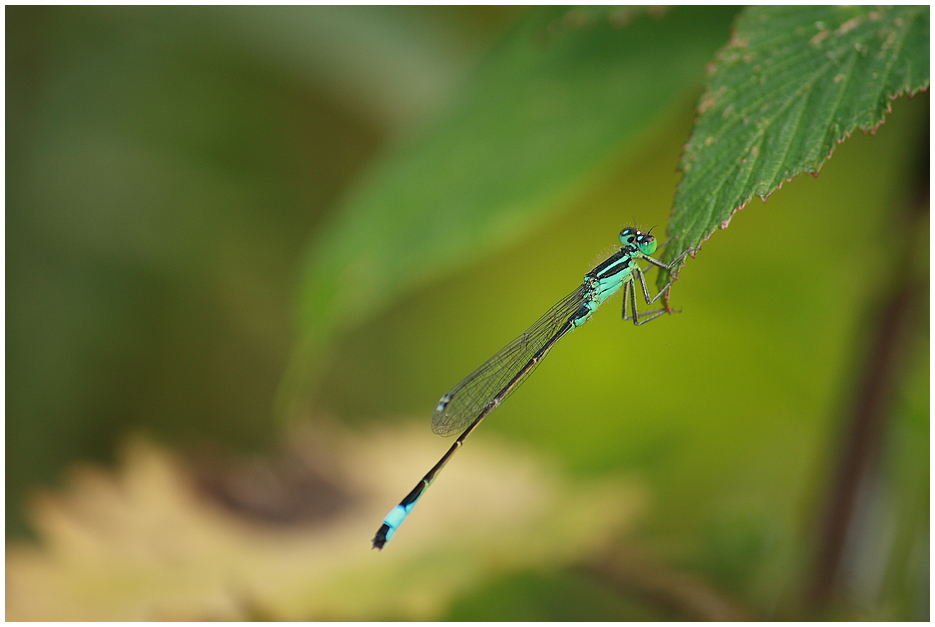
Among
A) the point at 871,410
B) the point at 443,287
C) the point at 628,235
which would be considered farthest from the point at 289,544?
the point at 871,410

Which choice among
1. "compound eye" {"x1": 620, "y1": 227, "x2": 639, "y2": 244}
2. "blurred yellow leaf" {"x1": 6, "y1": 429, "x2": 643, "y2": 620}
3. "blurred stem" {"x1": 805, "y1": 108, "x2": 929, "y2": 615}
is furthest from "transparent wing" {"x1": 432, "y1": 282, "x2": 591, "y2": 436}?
"blurred stem" {"x1": 805, "y1": 108, "x2": 929, "y2": 615}

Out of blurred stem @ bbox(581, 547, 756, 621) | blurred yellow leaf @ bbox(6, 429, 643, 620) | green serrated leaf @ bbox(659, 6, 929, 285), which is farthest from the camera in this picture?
blurred yellow leaf @ bbox(6, 429, 643, 620)

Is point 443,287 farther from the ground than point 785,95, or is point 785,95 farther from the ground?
point 443,287

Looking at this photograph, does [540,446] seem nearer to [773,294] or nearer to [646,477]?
[646,477]

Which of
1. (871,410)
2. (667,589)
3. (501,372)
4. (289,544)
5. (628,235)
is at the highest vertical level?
(628,235)

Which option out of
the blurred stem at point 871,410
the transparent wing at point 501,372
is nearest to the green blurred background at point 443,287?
the blurred stem at point 871,410

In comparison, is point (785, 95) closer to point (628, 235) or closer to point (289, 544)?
point (628, 235)

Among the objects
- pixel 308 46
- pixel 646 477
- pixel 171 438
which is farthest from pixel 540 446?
pixel 308 46

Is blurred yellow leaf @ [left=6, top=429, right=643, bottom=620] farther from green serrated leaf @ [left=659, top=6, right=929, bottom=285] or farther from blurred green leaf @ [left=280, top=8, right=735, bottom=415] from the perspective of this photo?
green serrated leaf @ [left=659, top=6, right=929, bottom=285]
